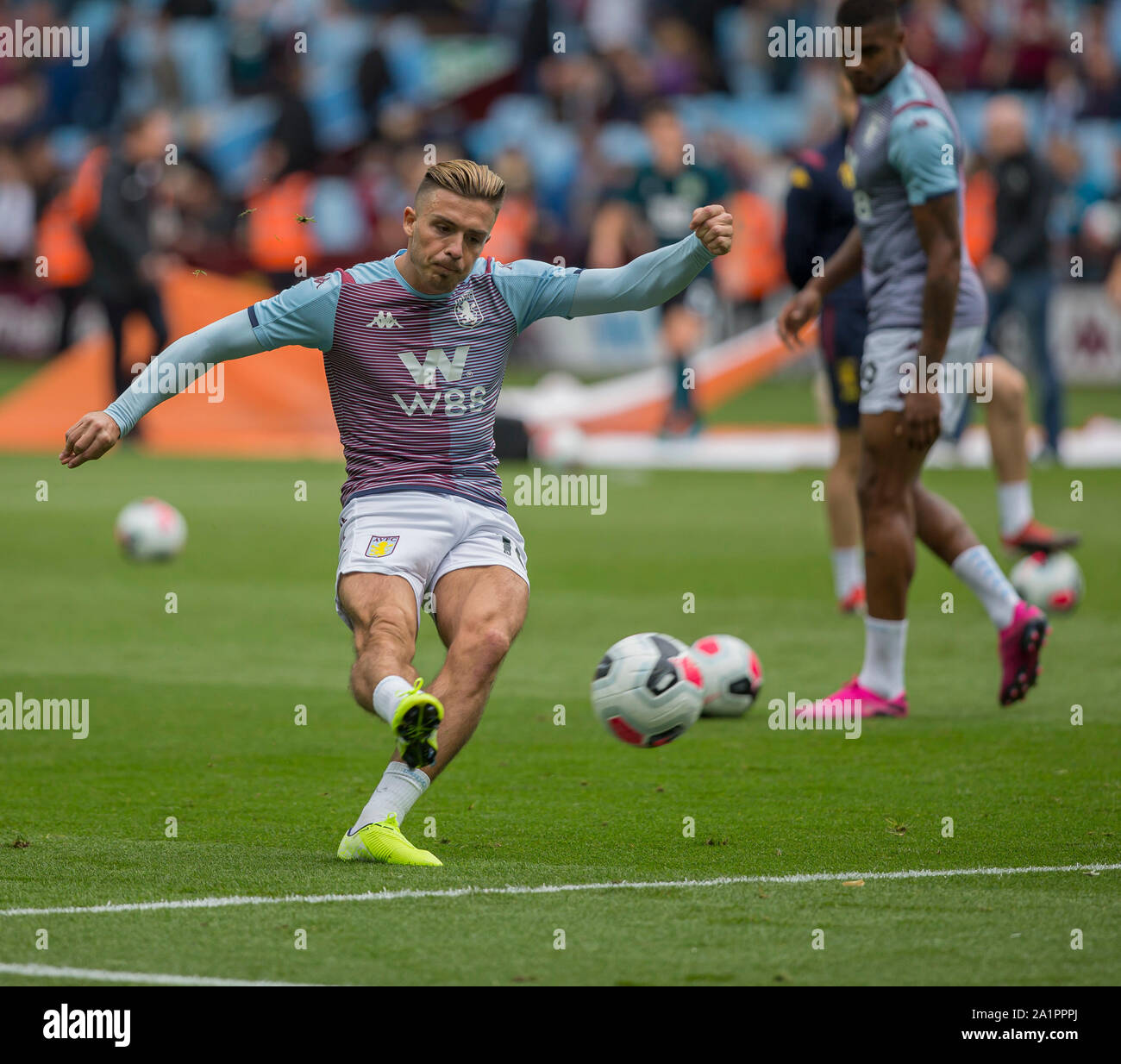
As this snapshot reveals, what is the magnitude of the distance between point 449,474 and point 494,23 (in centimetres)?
2830

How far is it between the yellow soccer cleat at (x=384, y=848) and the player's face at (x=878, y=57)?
3.70 m

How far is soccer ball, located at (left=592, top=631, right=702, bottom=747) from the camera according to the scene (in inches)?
268

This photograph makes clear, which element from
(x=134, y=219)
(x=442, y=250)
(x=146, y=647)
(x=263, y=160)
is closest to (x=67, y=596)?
(x=146, y=647)

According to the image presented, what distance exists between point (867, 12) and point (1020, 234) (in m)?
11.2

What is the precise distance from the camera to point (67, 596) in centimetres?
1166

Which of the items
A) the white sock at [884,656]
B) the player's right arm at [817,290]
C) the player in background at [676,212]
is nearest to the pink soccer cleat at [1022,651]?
the white sock at [884,656]

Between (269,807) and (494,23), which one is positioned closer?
(269,807)

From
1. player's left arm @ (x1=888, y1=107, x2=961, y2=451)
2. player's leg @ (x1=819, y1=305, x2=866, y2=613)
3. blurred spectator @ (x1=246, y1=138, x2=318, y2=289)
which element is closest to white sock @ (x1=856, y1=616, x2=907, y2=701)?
player's left arm @ (x1=888, y1=107, x2=961, y2=451)

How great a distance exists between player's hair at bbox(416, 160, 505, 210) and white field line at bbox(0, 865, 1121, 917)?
2.01 meters

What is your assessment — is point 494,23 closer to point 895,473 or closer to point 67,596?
point 67,596

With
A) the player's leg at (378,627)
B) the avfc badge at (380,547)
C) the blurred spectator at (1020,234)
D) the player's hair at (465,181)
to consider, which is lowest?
the player's leg at (378,627)

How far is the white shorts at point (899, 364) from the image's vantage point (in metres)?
8.03

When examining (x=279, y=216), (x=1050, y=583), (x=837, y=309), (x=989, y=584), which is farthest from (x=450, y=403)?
(x=279, y=216)

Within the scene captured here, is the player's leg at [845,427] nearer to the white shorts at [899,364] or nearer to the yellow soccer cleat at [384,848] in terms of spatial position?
the white shorts at [899,364]
